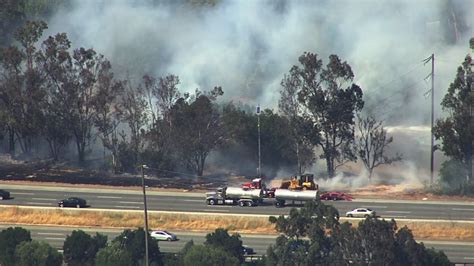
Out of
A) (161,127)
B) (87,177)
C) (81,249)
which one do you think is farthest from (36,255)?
(161,127)

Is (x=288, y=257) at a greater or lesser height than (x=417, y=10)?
lesser

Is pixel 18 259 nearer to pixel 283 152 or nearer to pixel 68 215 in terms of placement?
pixel 68 215

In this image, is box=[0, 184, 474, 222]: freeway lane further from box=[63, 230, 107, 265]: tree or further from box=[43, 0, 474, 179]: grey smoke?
box=[43, 0, 474, 179]: grey smoke

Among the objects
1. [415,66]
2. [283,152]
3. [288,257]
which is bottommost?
[288,257]

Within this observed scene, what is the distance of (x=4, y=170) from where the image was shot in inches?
5640

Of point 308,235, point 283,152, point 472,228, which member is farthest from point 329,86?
point 308,235

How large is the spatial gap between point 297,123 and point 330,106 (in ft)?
14.1

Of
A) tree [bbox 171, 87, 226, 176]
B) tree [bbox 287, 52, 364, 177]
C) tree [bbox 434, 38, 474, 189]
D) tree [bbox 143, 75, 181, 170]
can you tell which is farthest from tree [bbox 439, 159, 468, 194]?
tree [bbox 143, 75, 181, 170]

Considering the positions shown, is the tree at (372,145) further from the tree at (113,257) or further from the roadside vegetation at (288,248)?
the tree at (113,257)

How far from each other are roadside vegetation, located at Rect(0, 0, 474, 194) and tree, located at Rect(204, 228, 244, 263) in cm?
4429

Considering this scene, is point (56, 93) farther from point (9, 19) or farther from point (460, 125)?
point (460, 125)

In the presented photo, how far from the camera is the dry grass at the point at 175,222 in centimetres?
11575

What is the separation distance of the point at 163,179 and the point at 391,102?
1530 inches

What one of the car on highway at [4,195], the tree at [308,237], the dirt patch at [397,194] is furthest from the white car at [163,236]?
the dirt patch at [397,194]
